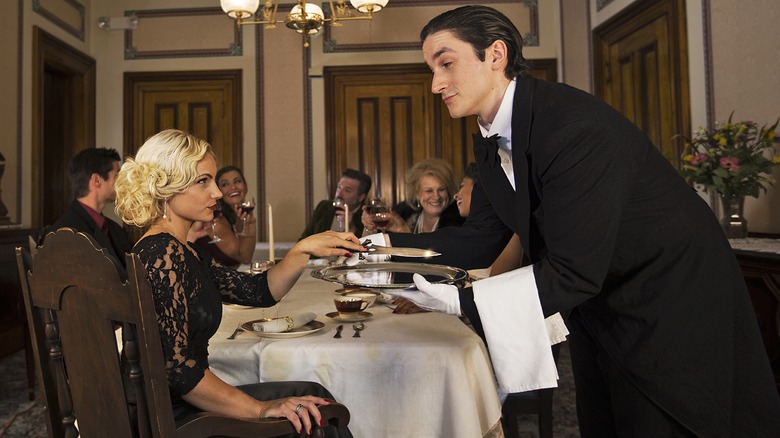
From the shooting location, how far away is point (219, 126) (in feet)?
19.9

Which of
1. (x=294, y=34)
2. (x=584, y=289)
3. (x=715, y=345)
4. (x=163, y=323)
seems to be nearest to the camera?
(x=584, y=289)

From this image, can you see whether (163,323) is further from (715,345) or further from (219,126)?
(219,126)

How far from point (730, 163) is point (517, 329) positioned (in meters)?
2.44

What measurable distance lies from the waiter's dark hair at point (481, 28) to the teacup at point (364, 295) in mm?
1049

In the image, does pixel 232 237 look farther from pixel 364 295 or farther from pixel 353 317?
pixel 353 317

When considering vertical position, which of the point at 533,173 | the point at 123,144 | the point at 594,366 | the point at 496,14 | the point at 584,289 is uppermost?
the point at 123,144

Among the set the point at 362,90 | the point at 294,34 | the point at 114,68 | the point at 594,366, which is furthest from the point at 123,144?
the point at 594,366

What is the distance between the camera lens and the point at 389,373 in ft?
5.07

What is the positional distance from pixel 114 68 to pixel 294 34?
1.91m

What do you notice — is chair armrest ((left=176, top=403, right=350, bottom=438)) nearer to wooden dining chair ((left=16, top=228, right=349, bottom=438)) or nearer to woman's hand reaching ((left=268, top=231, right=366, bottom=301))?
wooden dining chair ((left=16, top=228, right=349, bottom=438))

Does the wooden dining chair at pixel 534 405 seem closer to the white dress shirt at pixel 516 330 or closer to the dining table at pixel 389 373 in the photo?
the dining table at pixel 389 373

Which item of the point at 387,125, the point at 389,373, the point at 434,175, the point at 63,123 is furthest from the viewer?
the point at 387,125

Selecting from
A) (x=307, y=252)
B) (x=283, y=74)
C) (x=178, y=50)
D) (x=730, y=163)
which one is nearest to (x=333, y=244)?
(x=307, y=252)

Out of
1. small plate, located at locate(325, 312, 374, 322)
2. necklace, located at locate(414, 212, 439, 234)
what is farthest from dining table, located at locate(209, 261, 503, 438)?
necklace, located at locate(414, 212, 439, 234)
